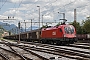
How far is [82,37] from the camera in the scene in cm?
5934

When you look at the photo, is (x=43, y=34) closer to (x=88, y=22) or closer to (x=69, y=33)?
(x=69, y=33)

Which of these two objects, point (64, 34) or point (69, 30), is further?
point (69, 30)

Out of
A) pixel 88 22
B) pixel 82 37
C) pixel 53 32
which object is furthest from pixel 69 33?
pixel 88 22

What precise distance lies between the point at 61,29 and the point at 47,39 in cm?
676

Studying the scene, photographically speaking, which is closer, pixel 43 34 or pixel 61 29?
pixel 61 29

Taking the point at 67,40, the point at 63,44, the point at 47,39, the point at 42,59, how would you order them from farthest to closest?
the point at 47,39 < the point at 63,44 < the point at 67,40 < the point at 42,59

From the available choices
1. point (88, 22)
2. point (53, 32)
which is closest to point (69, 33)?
point (53, 32)

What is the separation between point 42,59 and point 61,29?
15.0m

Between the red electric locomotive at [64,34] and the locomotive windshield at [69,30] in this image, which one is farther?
the locomotive windshield at [69,30]

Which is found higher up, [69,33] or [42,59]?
[69,33]

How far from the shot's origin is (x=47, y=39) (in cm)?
3766

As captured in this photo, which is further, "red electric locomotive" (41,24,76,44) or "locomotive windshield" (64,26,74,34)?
"locomotive windshield" (64,26,74,34)

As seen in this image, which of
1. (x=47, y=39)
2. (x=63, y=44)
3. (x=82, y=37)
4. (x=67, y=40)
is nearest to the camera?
(x=67, y=40)

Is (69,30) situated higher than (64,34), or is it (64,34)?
(69,30)
